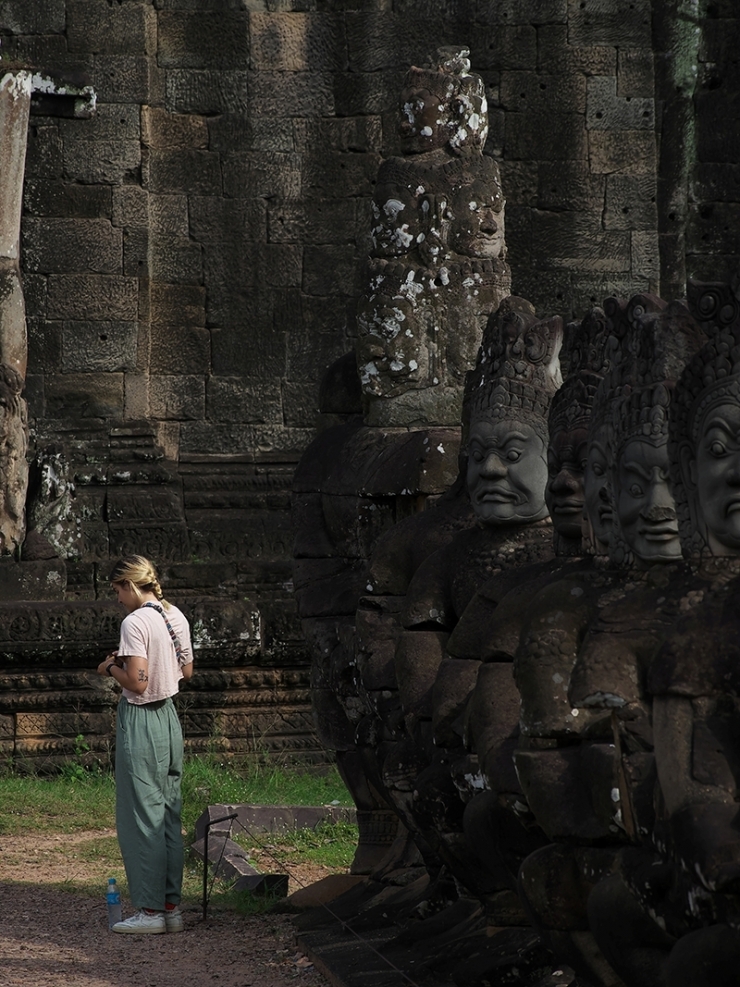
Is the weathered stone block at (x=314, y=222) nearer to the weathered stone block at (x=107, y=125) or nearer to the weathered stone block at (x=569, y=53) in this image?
the weathered stone block at (x=107, y=125)

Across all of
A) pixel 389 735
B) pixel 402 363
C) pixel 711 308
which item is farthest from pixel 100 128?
pixel 711 308

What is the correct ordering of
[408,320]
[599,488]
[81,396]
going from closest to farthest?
[599,488] → [408,320] → [81,396]

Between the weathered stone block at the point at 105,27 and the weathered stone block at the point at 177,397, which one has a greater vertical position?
the weathered stone block at the point at 105,27

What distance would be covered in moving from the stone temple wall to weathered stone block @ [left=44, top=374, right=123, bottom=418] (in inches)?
0.7

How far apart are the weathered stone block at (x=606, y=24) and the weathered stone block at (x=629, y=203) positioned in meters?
1.09

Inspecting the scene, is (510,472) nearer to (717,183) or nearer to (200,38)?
(200,38)

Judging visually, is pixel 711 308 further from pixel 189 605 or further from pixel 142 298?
pixel 142 298

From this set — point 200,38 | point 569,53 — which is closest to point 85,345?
point 200,38

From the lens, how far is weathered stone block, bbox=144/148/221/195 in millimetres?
13500

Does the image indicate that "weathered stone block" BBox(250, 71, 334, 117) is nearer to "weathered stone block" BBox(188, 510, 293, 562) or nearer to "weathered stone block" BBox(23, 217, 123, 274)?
"weathered stone block" BBox(23, 217, 123, 274)

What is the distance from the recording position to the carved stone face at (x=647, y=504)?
3.75 m

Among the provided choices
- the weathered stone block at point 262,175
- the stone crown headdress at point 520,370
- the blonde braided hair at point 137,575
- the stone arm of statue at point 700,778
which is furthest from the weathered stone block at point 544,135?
the stone arm of statue at point 700,778

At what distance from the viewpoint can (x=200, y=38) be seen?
1348 centimetres

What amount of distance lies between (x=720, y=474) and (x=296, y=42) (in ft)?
35.9
